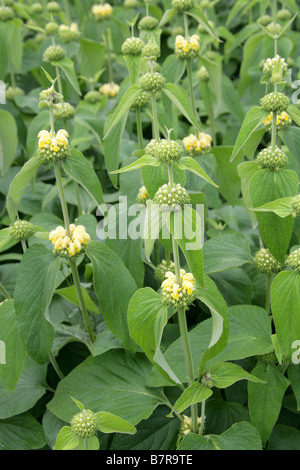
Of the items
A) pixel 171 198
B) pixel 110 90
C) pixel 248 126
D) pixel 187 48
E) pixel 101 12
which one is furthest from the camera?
pixel 101 12

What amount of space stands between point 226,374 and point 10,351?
480 mm

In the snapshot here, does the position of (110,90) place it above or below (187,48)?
above

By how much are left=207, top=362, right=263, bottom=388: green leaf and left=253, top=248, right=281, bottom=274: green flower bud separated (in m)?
0.27

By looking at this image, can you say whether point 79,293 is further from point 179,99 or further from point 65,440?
point 179,99

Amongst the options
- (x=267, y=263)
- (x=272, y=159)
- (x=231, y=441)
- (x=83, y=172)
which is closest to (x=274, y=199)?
(x=272, y=159)

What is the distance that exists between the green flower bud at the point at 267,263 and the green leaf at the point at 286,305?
21cm

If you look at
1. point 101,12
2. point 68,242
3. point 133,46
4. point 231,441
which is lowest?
point 231,441

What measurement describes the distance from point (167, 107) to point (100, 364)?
714mm

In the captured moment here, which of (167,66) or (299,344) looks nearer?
(299,344)

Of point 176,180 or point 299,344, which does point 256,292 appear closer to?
point 299,344

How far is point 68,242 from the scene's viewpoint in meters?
1.22

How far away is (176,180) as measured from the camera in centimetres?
116

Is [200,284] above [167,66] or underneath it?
underneath
